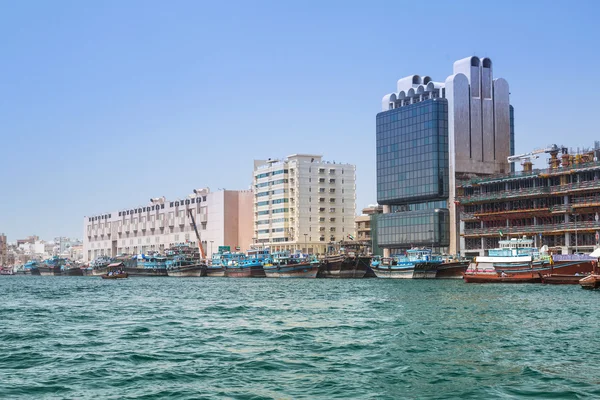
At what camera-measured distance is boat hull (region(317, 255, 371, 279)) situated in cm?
15675

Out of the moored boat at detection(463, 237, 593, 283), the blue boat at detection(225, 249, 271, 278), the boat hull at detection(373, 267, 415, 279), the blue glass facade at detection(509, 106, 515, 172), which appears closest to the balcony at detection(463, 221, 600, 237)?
the moored boat at detection(463, 237, 593, 283)

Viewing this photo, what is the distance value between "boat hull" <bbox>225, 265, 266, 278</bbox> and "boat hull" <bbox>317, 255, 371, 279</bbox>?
17.8 meters

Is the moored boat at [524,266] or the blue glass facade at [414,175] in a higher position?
the blue glass facade at [414,175]

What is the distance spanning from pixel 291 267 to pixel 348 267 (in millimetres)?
12005

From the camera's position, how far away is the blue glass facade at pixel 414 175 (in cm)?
16350

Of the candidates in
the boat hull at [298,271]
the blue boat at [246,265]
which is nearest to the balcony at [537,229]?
the boat hull at [298,271]

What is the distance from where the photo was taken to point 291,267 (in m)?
163

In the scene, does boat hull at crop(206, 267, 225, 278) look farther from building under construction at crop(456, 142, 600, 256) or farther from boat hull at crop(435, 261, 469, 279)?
boat hull at crop(435, 261, 469, 279)

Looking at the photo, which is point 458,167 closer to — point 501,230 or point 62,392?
point 501,230

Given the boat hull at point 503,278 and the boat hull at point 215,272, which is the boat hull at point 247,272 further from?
the boat hull at point 503,278

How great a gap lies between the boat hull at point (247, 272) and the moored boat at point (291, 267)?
1.81m

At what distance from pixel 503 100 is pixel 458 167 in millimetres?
18936

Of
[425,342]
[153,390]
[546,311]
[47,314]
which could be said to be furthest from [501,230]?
[153,390]

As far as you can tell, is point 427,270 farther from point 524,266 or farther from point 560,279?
point 560,279
